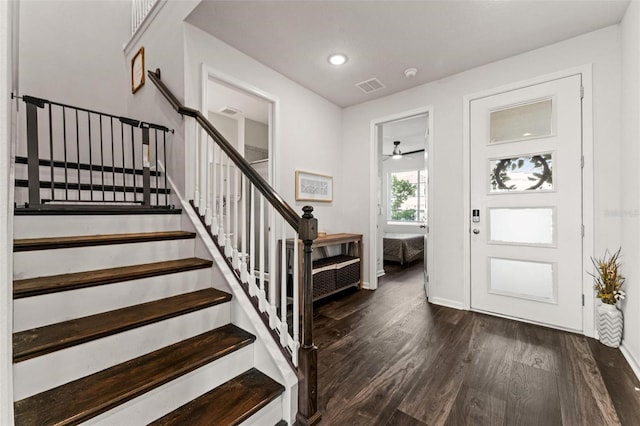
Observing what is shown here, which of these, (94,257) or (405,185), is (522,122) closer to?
(94,257)

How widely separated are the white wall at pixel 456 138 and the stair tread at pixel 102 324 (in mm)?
2551

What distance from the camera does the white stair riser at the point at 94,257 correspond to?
150 centimetres

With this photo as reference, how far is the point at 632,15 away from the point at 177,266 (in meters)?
3.69

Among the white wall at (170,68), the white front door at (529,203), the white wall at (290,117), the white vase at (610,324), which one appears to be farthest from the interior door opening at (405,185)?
the white wall at (170,68)

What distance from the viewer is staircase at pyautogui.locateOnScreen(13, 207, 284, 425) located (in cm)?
115

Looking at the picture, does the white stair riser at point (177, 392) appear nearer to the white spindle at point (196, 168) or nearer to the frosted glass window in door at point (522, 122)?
the white spindle at point (196, 168)

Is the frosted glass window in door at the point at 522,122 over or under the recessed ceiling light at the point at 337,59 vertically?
under

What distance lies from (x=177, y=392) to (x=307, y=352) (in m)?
0.64

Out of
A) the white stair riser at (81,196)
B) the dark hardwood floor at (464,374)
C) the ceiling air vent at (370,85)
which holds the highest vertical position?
the ceiling air vent at (370,85)

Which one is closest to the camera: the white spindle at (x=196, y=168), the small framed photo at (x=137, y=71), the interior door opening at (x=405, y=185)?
the white spindle at (x=196, y=168)

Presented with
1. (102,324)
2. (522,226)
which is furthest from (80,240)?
(522,226)

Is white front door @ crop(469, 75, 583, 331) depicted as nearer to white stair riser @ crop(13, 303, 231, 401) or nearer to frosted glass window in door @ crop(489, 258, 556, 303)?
frosted glass window in door @ crop(489, 258, 556, 303)

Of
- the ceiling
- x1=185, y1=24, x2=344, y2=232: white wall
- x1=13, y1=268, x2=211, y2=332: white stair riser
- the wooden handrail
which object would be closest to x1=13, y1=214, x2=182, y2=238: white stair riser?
x1=13, y1=268, x2=211, y2=332: white stair riser

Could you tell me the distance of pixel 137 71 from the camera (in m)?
3.13
